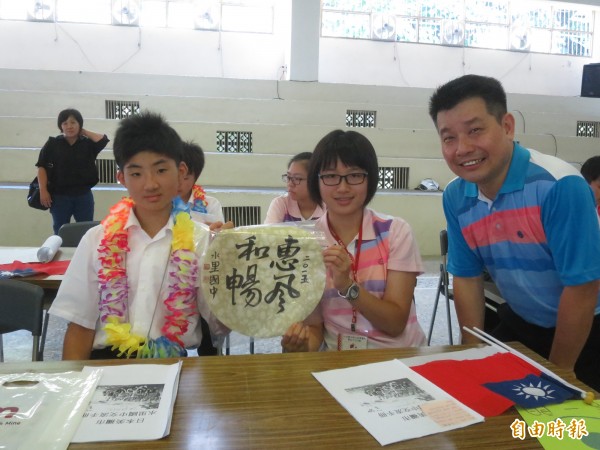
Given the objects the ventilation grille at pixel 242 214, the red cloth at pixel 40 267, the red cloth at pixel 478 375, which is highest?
the red cloth at pixel 478 375

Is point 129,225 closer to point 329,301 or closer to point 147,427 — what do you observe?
point 329,301

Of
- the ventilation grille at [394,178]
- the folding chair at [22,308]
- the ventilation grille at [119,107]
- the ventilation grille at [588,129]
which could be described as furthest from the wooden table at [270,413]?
the ventilation grille at [588,129]

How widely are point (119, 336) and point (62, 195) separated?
11.2 ft

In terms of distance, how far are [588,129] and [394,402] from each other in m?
7.94

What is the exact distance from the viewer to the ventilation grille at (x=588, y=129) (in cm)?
746

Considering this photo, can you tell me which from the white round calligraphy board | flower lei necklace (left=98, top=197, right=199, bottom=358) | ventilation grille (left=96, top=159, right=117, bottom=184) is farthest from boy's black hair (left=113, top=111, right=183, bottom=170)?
ventilation grille (left=96, top=159, right=117, bottom=184)

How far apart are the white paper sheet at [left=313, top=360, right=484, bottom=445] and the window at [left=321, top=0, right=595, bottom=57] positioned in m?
8.33

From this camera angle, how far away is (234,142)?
242 inches

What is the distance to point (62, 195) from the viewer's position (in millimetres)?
4438

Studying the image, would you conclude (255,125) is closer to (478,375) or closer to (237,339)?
(237,339)

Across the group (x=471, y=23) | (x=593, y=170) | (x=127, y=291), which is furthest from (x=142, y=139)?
(x=471, y=23)

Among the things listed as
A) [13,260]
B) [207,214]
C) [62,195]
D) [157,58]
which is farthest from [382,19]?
[13,260]

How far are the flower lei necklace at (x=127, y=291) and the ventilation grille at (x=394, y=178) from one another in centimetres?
478

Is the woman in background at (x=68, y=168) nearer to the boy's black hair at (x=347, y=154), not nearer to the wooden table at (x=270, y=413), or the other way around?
the boy's black hair at (x=347, y=154)
